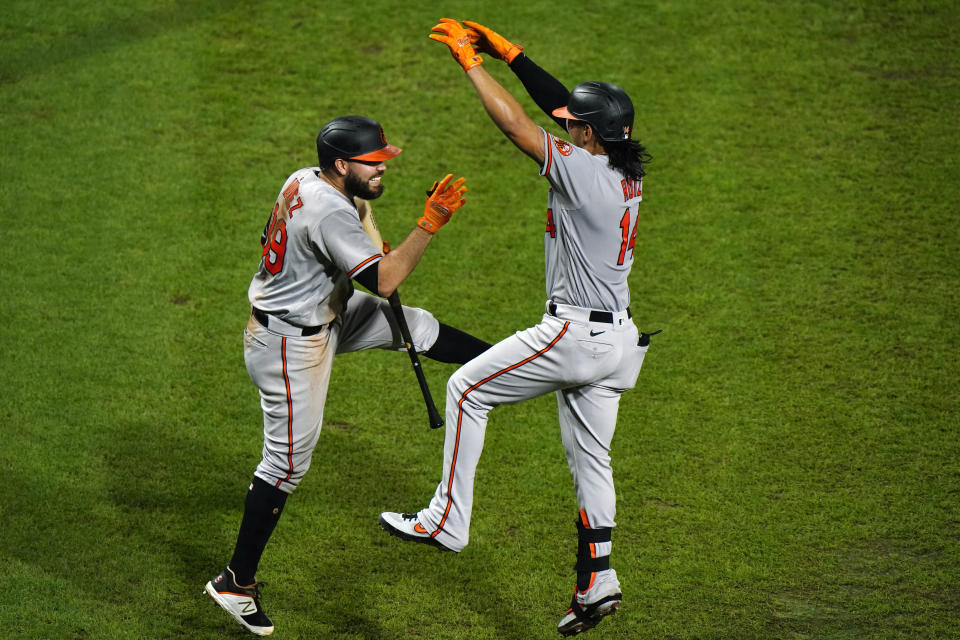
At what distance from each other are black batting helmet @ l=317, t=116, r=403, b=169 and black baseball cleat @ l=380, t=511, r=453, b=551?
1.56 meters

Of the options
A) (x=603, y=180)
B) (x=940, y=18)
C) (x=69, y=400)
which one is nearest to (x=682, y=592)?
(x=603, y=180)

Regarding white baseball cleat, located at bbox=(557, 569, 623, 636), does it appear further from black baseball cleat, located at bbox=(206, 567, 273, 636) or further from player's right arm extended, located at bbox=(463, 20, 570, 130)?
player's right arm extended, located at bbox=(463, 20, 570, 130)

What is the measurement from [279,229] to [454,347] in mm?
1056

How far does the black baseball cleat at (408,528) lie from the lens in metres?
4.52

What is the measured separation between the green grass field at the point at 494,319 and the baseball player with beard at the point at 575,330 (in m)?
0.79

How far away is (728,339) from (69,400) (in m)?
4.33

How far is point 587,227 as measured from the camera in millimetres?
4273

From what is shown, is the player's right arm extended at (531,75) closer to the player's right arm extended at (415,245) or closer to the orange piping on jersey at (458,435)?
the player's right arm extended at (415,245)

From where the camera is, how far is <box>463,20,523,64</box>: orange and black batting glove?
446cm

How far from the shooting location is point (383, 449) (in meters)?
6.31

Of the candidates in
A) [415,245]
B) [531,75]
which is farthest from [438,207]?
[531,75]

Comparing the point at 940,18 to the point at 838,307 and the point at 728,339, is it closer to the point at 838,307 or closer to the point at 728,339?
the point at 838,307

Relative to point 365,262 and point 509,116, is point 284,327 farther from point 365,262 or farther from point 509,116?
point 509,116

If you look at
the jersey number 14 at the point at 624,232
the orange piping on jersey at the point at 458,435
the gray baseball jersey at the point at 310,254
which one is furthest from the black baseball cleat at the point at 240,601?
the jersey number 14 at the point at 624,232
